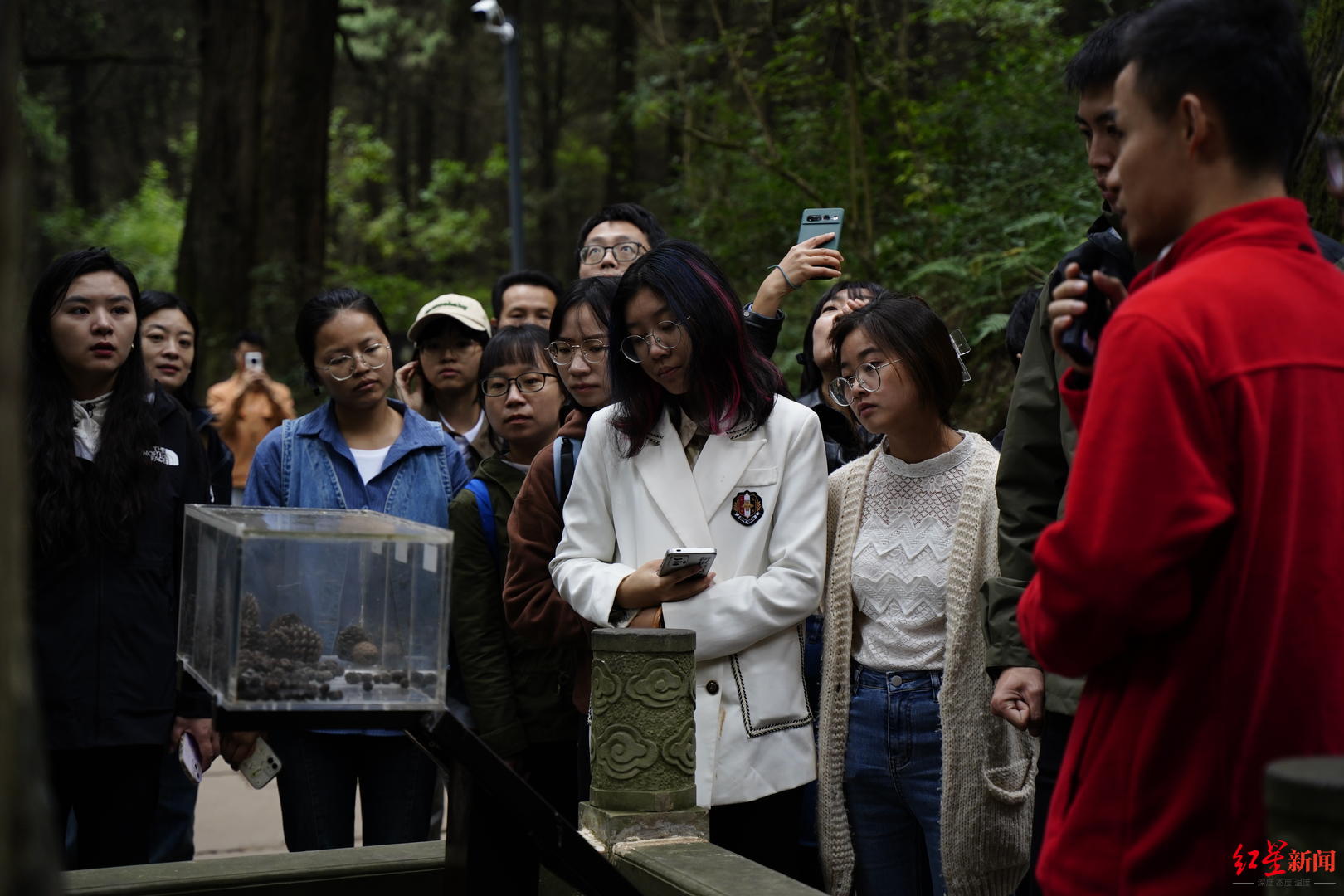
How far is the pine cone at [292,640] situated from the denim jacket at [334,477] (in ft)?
6.30

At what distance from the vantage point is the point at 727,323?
13.0 feet

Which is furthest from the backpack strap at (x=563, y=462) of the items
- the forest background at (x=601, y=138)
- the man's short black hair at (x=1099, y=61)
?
the forest background at (x=601, y=138)

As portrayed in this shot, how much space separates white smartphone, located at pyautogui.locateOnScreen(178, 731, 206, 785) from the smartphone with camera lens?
260cm

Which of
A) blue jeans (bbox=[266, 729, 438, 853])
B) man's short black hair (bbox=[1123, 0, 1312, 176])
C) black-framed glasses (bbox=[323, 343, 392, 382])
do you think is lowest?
blue jeans (bbox=[266, 729, 438, 853])

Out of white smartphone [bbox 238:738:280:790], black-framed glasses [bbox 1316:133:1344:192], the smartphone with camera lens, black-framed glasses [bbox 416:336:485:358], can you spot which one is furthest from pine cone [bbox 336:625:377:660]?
black-framed glasses [bbox 416:336:485:358]

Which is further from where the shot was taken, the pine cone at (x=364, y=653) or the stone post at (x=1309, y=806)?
the pine cone at (x=364, y=653)

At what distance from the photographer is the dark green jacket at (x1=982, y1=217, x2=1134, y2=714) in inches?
124

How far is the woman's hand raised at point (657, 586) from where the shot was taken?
12.1ft

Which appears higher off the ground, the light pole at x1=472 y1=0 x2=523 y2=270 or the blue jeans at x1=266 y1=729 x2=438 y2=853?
the light pole at x1=472 y1=0 x2=523 y2=270

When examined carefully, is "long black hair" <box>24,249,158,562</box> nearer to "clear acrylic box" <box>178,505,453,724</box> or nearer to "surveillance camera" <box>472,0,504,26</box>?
"clear acrylic box" <box>178,505,453,724</box>

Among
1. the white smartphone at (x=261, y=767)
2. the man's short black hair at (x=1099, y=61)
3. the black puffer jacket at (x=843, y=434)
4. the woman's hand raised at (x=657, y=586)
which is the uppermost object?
the man's short black hair at (x=1099, y=61)

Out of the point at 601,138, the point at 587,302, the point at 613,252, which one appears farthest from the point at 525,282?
the point at 601,138

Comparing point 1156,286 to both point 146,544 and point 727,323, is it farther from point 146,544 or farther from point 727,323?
point 146,544

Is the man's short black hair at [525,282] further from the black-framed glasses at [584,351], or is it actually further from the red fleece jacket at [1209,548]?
the red fleece jacket at [1209,548]
